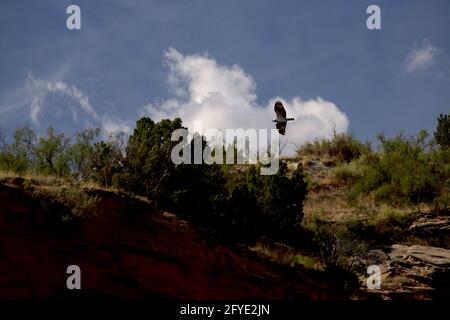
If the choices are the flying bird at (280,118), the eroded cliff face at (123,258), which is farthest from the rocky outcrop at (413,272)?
the flying bird at (280,118)

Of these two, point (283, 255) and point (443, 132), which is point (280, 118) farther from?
point (443, 132)

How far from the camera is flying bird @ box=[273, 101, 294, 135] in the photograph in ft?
45.1

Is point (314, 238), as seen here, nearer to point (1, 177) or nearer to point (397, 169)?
point (397, 169)

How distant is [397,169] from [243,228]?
10.7 metres

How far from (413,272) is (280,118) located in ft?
26.0

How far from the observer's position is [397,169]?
83.6 ft

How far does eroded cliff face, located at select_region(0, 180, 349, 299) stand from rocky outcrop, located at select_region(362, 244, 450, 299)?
2.68 metres

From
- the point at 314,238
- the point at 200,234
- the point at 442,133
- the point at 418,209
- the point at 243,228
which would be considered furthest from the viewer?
the point at 442,133

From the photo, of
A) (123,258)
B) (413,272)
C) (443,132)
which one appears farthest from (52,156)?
(443,132)

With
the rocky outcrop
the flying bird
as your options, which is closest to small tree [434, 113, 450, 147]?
the rocky outcrop

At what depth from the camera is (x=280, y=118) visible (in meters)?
13.8

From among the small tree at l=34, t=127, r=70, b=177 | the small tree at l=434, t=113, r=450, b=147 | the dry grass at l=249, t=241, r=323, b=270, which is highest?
the small tree at l=434, t=113, r=450, b=147

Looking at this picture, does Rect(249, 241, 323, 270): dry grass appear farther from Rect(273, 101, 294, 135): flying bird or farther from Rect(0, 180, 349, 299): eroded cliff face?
Rect(273, 101, 294, 135): flying bird
